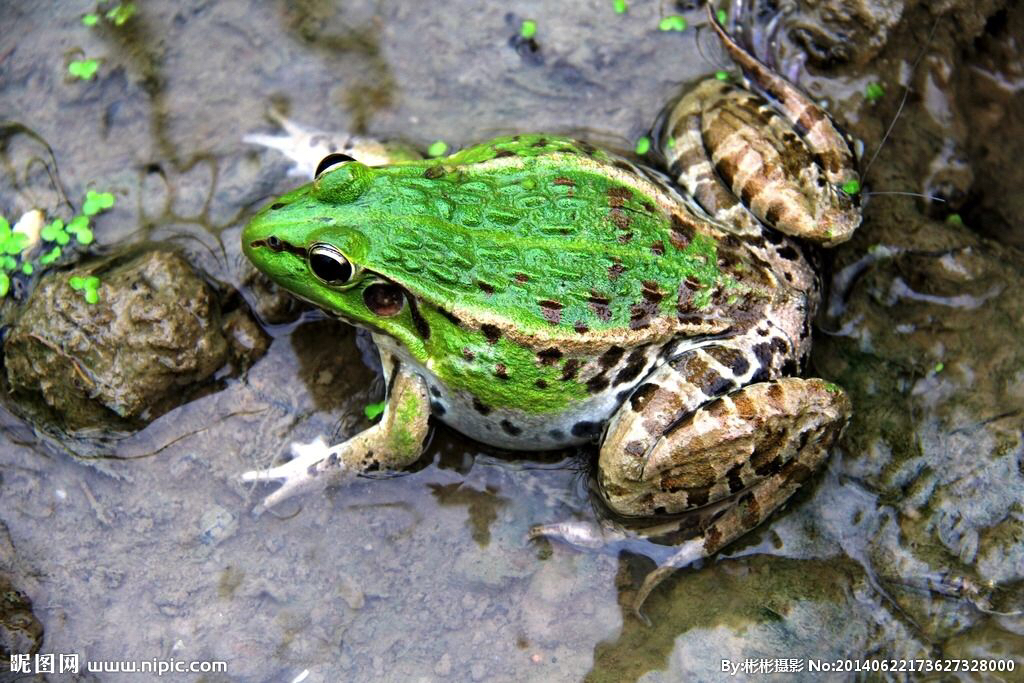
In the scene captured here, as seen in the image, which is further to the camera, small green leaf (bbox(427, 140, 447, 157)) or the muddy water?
small green leaf (bbox(427, 140, 447, 157))

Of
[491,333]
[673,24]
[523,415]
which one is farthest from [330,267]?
[673,24]

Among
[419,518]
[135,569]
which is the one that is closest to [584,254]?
[419,518]

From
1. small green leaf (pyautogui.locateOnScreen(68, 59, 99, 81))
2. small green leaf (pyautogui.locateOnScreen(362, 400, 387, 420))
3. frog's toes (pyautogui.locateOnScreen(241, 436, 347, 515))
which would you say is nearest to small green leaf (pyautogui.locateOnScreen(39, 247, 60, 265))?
small green leaf (pyautogui.locateOnScreen(68, 59, 99, 81))

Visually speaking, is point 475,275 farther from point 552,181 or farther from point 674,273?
point 674,273

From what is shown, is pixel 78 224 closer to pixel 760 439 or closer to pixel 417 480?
pixel 417 480

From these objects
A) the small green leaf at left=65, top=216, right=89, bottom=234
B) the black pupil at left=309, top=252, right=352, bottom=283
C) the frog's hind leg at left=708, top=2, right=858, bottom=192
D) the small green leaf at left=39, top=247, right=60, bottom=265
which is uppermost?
the frog's hind leg at left=708, top=2, right=858, bottom=192

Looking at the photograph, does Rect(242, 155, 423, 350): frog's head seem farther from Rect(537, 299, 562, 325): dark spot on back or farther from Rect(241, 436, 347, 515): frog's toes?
Rect(241, 436, 347, 515): frog's toes

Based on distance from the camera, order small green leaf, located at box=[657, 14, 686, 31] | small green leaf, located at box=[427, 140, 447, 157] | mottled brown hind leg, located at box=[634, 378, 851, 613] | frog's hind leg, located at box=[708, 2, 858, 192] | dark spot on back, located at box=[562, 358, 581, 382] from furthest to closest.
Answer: small green leaf, located at box=[657, 14, 686, 31] < small green leaf, located at box=[427, 140, 447, 157] < frog's hind leg, located at box=[708, 2, 858, 192] < dark spot on back, located at box=[562, 358, 581, 382] < mottled brown hind leg, located at box=[634, 378, 851, 613]

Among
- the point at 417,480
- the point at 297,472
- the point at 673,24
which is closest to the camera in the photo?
the point at 297,472

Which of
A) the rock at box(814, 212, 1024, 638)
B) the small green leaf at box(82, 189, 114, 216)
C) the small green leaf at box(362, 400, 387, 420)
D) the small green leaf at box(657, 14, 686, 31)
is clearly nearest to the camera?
the rock at box(814, 212, 1024, 638)
